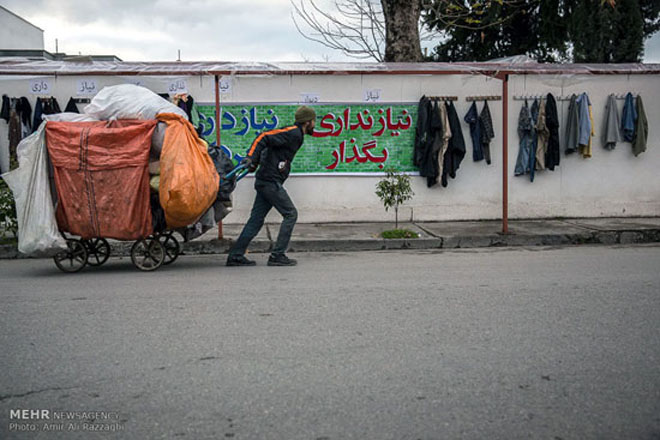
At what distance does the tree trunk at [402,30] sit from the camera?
15.3 m

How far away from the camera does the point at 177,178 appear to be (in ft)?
23.8

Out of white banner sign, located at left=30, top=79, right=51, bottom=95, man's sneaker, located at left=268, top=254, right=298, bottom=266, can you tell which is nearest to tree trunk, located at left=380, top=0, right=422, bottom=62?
white banner sign, located at left=30, top=79, right=51, bottom=95

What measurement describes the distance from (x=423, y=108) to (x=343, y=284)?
18.5 ft

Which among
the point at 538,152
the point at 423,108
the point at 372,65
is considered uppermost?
the point at 372,65

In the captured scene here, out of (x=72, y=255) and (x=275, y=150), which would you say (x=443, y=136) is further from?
(x=72, y=255)

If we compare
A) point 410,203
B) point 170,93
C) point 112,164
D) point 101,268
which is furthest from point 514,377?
point 170,93

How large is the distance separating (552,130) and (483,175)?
4.62ft

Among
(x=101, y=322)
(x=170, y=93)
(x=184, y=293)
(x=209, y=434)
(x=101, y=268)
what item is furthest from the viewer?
(x=170, y=93)

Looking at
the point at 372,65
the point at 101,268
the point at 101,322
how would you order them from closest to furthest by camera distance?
1. the point at 101,322
2. the point at 101,268
3. the point at 372,65

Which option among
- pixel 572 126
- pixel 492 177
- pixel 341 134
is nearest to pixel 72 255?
pixel 341 134

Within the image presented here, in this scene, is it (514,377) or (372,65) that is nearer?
(514,377)

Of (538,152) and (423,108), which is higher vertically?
(423,108)

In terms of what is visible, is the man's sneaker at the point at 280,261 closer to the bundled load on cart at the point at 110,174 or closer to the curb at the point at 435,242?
the bundled load on cart at the point at 110,174

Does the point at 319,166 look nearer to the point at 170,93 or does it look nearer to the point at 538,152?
the point at 170,93
